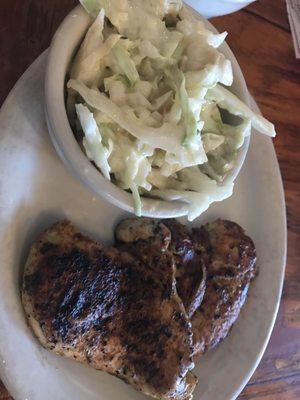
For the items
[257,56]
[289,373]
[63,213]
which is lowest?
[289,373]

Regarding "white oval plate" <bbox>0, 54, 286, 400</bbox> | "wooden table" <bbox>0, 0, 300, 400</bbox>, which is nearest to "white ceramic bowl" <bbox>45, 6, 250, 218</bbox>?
"white oval plate" <bbox>0, 54, 286, 400</bbox>

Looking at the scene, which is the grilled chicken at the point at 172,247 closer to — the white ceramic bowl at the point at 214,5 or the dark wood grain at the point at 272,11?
the white ceramic bowl at the point at 214,5

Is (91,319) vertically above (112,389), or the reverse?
(91,319)

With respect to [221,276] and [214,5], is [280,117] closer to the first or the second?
[214,5]

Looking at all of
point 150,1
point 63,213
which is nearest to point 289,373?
point 63,213

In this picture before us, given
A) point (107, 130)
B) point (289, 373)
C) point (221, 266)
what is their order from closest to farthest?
1. point (107, 130)
2. point (221, 266)
3. point (289, 373)

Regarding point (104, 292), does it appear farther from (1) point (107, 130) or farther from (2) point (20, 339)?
(1) point (107, 130)
